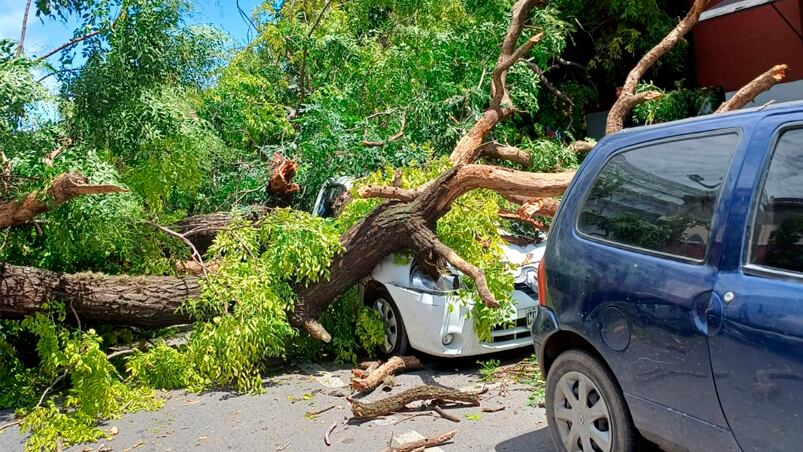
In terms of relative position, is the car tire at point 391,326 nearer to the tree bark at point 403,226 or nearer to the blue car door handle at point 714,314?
the tree bark at point 403,226

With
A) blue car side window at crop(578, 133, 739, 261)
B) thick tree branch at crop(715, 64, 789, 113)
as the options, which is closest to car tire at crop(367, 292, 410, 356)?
blue car side window at crop(578, 133, 739, 261)

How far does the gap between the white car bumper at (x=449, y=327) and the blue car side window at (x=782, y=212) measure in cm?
342

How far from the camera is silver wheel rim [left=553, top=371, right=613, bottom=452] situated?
11.6 feet

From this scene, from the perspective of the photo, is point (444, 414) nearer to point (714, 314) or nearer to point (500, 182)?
point (500, 182)

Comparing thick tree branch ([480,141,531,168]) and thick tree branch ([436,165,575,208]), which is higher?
thick tree branch ([480,141,531,168])

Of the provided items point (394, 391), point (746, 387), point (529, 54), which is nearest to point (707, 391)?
point (746, 387)

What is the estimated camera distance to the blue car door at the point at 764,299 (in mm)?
2564

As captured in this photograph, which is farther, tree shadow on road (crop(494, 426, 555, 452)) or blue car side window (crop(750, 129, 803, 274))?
tree shadow on road (crop(494, 426, 555, 452))

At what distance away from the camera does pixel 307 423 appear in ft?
17.6

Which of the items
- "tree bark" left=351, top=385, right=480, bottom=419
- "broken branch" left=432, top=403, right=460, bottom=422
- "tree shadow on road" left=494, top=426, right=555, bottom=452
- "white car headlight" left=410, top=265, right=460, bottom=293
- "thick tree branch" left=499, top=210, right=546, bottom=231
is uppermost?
"thick tree branch" left=499, top=210, right=546, bottom=231

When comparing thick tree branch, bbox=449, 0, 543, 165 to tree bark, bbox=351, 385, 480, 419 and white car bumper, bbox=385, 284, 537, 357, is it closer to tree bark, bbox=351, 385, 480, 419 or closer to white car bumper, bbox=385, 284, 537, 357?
white car bumper, bbox=385, 284, 537, 357

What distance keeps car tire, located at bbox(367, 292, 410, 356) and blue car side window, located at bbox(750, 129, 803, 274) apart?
4.02 metres

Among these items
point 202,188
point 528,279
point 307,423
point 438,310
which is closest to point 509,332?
point 528,279

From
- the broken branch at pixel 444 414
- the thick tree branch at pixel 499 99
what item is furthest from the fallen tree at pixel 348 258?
the thick tree branch at pixel 499 99
